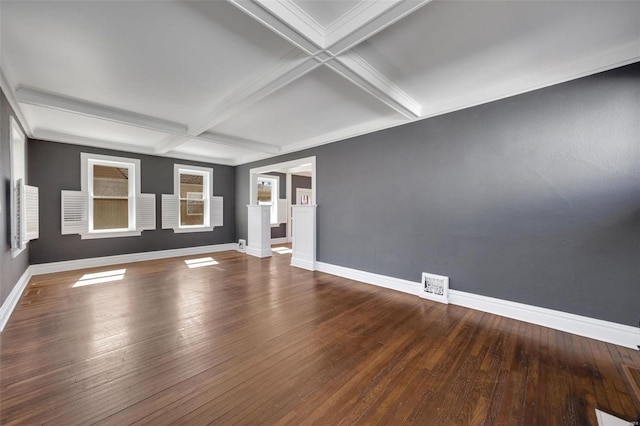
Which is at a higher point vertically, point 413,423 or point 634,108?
point 634,108

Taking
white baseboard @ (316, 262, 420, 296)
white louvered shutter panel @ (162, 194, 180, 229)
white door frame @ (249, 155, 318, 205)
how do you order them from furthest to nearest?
white louvered shutter panel @ (162, 194, 180, 229)
white door frame @ (249, 155, 318, 205)
white baseboard @ (316, 262, 420, 296)

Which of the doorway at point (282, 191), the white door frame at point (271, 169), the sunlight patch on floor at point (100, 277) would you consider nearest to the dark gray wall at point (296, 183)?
the doorway at point (282, 191)

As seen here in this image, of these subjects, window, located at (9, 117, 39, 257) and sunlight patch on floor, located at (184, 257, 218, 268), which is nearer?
window, located at (9, 117, 39, 257)

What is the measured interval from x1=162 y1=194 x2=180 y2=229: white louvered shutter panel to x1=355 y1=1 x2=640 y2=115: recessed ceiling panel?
574 centimetres

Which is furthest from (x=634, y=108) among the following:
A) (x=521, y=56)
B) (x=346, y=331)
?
(x=346, y=331)

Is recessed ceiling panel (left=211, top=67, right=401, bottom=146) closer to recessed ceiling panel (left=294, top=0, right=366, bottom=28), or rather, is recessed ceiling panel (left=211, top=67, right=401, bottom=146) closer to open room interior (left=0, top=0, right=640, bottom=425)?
open room interior (left=0, top=0, right=640, bottom=425)

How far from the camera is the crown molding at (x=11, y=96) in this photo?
98.4 inches

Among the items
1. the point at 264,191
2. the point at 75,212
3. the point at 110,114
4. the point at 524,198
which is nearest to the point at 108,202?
the point at 75,212

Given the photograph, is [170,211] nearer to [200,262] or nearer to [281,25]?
[200,262]

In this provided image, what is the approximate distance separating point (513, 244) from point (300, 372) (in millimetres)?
2692

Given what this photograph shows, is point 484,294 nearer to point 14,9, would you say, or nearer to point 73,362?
point 73,362

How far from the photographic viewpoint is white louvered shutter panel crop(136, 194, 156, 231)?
5656 mm

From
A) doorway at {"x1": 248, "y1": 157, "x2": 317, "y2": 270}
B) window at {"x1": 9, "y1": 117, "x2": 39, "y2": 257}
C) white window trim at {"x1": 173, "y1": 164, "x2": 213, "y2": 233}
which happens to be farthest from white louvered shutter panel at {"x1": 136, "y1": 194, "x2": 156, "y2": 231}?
doorway at {"x1": 248, "y1": 157, "x2": 317, "y2": 270}

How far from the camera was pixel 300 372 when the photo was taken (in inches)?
72.5
